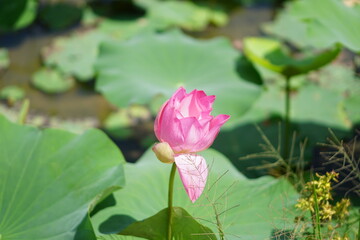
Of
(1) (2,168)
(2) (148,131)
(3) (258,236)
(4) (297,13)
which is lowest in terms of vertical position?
(2) (148,131)

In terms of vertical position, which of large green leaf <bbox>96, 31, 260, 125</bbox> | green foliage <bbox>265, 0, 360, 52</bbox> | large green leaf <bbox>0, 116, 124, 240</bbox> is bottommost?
large green leaf <bbox>96, 31, 260, 125</bbox>

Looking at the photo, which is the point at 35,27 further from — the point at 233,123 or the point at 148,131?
the point at 233,123

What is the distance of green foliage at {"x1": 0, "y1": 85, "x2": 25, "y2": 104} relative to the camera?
9.72ft

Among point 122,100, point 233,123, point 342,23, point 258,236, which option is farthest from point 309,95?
point 258,236

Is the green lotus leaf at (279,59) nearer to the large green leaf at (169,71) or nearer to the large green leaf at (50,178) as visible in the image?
the large green leaf at (169,71)

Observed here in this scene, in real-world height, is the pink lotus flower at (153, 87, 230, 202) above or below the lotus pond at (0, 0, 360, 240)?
above

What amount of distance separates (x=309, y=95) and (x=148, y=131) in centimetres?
98

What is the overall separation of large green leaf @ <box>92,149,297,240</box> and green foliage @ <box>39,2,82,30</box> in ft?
8.02

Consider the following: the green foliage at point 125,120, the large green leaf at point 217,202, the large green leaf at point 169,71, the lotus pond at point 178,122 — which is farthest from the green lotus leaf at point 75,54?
the large green leaf at point 217,202

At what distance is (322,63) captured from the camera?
2074 millimetres

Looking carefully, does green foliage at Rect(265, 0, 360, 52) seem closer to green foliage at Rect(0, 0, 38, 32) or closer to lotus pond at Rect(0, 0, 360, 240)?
lotus pond at Rect(0, 0, 360, 240)

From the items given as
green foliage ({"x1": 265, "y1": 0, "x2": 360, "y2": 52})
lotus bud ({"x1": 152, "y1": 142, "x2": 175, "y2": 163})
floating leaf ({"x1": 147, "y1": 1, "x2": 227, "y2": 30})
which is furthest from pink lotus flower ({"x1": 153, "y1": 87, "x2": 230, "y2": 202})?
floating leaf ({"x1": 147, "y1": 1, "x2": 227, "y2": 30})

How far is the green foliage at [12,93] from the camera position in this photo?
296 cm

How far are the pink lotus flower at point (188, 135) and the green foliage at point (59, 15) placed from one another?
284cm
